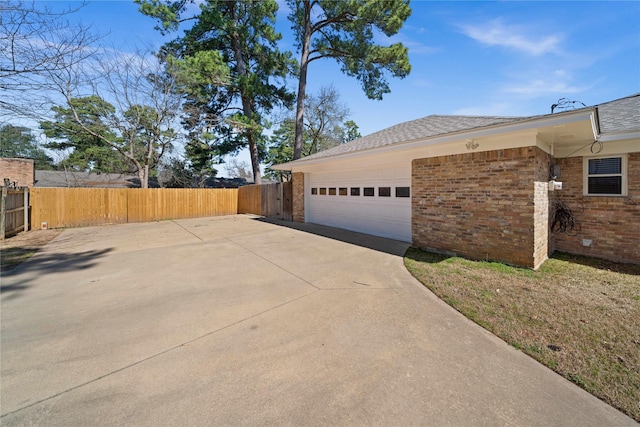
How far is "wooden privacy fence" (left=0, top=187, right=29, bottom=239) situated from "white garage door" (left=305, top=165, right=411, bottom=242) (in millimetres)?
10095

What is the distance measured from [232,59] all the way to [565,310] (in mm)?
20385

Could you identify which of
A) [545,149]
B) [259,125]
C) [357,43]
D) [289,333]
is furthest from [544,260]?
[259,125]

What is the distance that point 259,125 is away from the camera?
16500 millimetres

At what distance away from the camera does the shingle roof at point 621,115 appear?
5.26 metres

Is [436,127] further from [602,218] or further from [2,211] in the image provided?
[2,211]

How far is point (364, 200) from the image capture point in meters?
8.66

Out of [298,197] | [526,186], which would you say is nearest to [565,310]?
[526,186]

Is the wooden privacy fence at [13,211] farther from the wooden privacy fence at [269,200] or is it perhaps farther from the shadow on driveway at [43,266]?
the wooden privacy fence at [269,200]

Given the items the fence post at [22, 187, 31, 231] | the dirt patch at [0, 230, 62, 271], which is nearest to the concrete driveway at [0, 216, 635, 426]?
the dirt patch at [0, 230, 62, 271]

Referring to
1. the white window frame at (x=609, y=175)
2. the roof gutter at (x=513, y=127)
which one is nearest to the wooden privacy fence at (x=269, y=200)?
the roof gutter at (x=513, y=127)

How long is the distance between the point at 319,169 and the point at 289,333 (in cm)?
856

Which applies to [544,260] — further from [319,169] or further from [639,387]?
[319,169]

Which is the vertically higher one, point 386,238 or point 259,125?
point 259,125

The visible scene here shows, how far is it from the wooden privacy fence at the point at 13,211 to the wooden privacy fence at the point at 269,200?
30.4 ft
